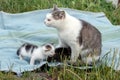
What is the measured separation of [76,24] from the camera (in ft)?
17.7

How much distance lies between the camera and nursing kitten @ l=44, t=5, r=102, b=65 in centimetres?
525

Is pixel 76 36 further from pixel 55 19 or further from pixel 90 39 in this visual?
pixel 55 19

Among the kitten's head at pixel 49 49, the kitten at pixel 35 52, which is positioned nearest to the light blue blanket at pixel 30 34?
the kitten at pixel 35 52

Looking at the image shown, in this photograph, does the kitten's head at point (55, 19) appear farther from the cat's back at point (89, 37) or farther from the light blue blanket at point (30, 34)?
the light blue blanket at point (30, 34)

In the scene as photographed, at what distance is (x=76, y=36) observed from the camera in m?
5.34

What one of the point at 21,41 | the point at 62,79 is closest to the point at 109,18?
the point at 21,41

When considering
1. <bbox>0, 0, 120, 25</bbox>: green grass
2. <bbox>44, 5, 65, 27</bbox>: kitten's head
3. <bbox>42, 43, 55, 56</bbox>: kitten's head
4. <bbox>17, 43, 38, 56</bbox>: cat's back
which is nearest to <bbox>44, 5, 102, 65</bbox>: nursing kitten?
<bbox>44, 5, 65, 27</bbox>: kitten's head

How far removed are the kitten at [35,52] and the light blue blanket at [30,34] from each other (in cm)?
10

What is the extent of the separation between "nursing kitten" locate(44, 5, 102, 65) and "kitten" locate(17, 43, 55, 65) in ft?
0.66

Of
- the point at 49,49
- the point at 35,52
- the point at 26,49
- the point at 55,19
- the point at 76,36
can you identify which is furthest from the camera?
the point at 26,49

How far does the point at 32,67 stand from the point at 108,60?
99 cm

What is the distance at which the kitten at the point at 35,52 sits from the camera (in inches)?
215

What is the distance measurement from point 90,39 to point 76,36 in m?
0.24

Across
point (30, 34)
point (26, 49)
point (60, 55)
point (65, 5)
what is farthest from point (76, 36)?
point (65, 5)
